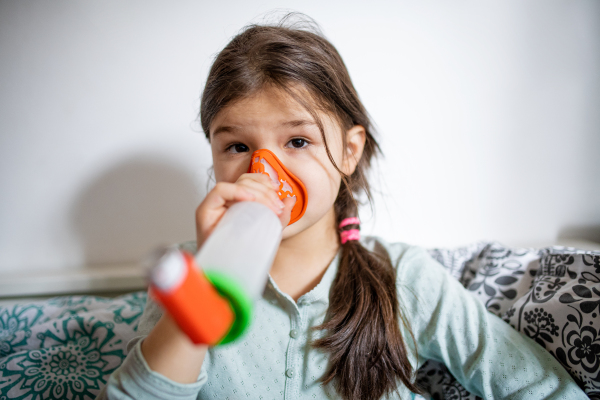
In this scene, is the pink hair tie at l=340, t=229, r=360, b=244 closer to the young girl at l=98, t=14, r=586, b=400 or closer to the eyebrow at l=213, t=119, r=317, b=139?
the young girl at l=98, t=14, r=586, b=400

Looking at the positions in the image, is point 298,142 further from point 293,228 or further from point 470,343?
point 470,343

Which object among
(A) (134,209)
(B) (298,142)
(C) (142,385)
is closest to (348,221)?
(B) (298,142)

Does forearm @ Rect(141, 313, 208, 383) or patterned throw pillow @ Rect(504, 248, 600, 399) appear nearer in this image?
forearm @ Rect(141, 313, 208, 383)

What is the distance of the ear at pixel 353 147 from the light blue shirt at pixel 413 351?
26 cm

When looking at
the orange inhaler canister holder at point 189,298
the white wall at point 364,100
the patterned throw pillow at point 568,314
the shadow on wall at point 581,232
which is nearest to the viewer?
the orange inhaler canister holder at point 189,298

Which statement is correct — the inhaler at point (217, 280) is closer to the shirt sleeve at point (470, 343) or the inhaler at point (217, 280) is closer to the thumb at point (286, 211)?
the thumb at point (286, 211)

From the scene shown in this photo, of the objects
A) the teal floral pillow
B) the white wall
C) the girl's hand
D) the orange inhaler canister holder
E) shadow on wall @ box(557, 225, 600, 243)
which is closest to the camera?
the orange inhaler canister holder

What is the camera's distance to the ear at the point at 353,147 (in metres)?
0.82

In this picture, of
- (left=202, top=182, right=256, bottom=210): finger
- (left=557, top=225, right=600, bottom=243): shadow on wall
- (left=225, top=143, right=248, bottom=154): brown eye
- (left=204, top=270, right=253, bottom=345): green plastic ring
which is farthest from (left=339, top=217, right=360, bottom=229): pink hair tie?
(left=557, top=225, right=600, bottom=243): shadow on wall

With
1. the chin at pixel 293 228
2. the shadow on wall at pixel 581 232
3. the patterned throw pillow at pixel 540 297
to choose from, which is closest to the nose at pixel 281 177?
the chin at pixel 293 228

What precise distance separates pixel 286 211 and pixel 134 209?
2.62 ft

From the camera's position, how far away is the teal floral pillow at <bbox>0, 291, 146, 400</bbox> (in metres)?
0.80

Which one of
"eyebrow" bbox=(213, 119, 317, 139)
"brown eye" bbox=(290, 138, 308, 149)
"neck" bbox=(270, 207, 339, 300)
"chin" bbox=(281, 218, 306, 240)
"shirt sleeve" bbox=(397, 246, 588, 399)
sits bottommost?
"shirt sleeve" bbox=(397, 246, 588, 399)

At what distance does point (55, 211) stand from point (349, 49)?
1.11 metres
